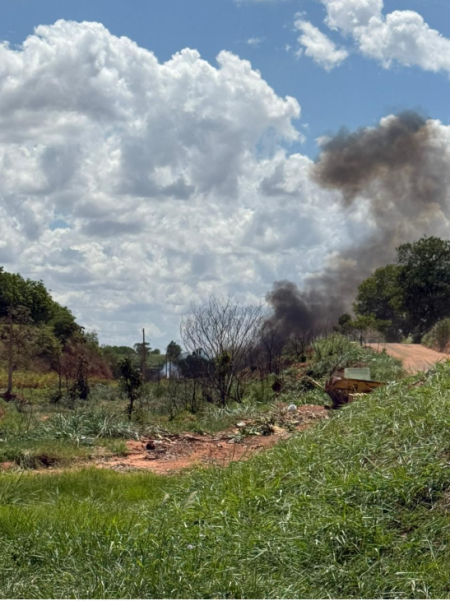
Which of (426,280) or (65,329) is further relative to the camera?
(426,280)

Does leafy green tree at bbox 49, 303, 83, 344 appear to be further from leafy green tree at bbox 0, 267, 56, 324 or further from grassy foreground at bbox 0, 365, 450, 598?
grassy foreground at bbox 0, 365, 450, 598

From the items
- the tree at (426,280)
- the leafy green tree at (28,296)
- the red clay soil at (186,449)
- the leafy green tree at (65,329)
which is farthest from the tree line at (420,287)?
the red clay soil at (186,449)

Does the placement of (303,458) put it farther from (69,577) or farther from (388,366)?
(388,366)

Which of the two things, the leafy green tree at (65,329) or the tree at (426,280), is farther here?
the tree at (426,280)

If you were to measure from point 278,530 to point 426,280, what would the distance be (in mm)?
40863

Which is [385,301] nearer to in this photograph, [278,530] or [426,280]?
[426,280]

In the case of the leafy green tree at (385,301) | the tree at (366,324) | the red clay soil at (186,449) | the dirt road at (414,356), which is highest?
the leafy green tree at (385,301)

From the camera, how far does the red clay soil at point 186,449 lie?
34.0 ft

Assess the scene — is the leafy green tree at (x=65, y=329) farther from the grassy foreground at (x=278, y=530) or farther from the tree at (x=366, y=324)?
the grassy foreground at (x=278, y=530)

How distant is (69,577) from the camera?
4.36 metres

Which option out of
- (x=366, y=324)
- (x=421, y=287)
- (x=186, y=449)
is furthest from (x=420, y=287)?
(x=186, y=449)

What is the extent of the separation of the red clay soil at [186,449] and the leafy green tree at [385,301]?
34.7 metres

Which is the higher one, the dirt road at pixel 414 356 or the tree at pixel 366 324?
the tree at pixel 366 324

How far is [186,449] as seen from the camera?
1177 cm
